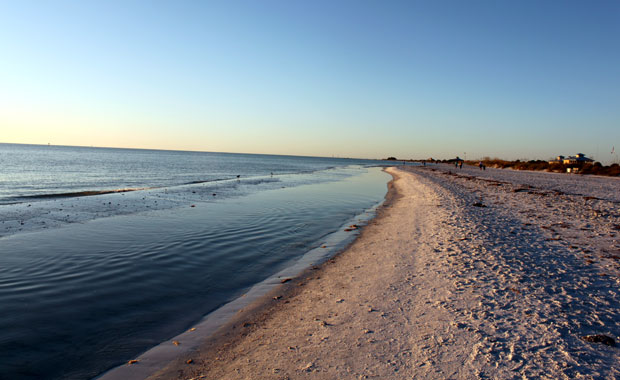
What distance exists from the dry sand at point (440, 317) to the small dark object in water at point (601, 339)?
0.28 feet

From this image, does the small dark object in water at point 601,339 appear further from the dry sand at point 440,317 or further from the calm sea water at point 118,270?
the calm sea water at point 118,270

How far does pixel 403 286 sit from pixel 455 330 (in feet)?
7.36

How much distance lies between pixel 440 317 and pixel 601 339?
7.43ft

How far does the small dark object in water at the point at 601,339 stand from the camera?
468 centimetres

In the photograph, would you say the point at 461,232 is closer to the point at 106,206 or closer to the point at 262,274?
Answer: the point at 262,274

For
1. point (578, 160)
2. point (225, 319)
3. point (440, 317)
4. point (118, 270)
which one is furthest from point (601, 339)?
point (578, 160)

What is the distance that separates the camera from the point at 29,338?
5562 millimetres

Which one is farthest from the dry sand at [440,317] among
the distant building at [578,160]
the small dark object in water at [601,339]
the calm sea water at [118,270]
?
the distant building at [578,160]

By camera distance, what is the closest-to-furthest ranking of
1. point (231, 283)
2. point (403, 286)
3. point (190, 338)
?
point (190, 338), point (403, 286), point (231, 283)

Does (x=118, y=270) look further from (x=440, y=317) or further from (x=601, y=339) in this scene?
(x=601, y=339)

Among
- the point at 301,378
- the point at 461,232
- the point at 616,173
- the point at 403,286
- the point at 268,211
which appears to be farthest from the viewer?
the point at 616,173

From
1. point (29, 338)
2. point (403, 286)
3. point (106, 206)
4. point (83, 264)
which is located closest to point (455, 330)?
point (403, 286)

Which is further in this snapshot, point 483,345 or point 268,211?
point 268,211

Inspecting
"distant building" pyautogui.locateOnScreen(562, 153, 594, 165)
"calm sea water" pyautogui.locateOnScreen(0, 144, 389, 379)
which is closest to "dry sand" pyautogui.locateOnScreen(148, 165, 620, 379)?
"calm sea water" pyautogui.locateOnScreen(0, 144, 389, 379)
